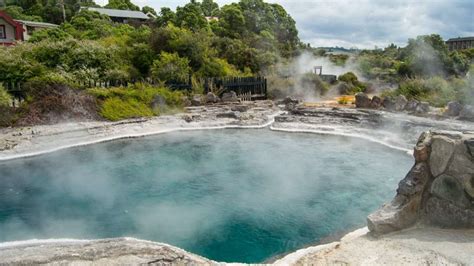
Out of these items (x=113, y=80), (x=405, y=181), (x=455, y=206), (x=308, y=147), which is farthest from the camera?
(x=113, y=80)

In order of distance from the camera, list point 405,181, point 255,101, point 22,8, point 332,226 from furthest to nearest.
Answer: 1. point 22,8
2. point 255,101
3. point 332,226
4. point 405,181

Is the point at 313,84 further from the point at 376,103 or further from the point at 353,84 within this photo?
the point at 376,103

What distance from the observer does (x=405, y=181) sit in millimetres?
7141

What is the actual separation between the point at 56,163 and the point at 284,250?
8.43 metres

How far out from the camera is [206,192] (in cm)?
1019

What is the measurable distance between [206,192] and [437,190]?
550 cm

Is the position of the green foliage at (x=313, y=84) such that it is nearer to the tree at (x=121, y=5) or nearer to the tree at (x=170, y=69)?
the tree at (x=170, y=69)

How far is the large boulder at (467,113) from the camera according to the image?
51.4 feet

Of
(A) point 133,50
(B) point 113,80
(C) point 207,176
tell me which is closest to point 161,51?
(A) point 133,50

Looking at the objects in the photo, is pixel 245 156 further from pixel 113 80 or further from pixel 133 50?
pixel 133 50

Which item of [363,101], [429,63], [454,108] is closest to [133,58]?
[363,101]

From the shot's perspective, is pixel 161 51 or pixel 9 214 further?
pixel 161 51

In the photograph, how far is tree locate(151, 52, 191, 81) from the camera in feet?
68.2

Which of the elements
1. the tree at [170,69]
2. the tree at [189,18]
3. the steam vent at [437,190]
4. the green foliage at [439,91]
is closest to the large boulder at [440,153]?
the steam vent at [437,190]
